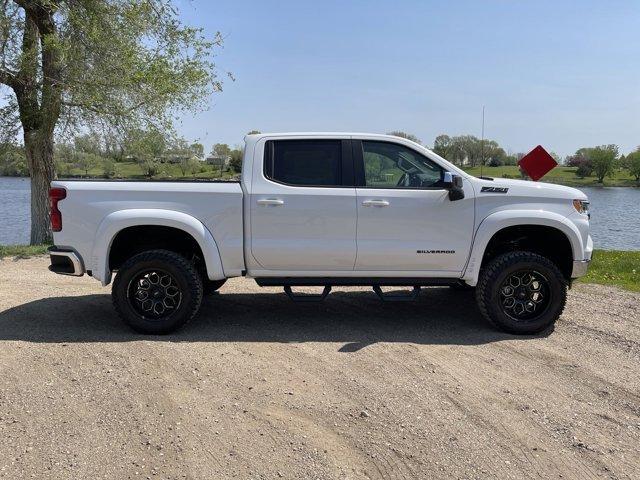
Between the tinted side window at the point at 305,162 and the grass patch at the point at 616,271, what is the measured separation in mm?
5379

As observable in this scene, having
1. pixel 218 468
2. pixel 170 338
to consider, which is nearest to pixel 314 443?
pixel 218 468

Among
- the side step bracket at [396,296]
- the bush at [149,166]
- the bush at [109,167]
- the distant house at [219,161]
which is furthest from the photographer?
the bush at [149,166]

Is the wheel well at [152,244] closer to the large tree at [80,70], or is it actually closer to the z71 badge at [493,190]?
the z71 badge at [493,190]

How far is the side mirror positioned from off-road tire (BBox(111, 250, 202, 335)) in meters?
2.67

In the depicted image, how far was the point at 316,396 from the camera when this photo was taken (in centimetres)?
404

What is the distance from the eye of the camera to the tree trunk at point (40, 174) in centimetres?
1191

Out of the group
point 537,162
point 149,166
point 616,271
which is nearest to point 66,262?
point 537,162

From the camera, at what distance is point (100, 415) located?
368 centimetres

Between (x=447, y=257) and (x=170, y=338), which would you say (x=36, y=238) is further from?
(x=447, y=257)

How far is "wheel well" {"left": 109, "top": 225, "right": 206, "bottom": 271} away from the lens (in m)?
5.62

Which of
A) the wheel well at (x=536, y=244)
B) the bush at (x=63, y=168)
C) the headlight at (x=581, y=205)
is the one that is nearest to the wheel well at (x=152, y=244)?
the wheel well at (x=536, y=244)

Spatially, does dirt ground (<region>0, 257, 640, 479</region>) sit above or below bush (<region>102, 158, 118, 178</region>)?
below

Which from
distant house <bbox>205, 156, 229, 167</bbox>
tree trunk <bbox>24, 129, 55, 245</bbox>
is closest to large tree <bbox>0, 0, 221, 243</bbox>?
tree trunk <bbox>24, 129, 55, 245</bbox>

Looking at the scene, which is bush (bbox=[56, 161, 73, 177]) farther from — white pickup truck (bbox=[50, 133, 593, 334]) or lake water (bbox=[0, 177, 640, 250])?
white pickup truck (bbox=[50, 133, 593, 334])
